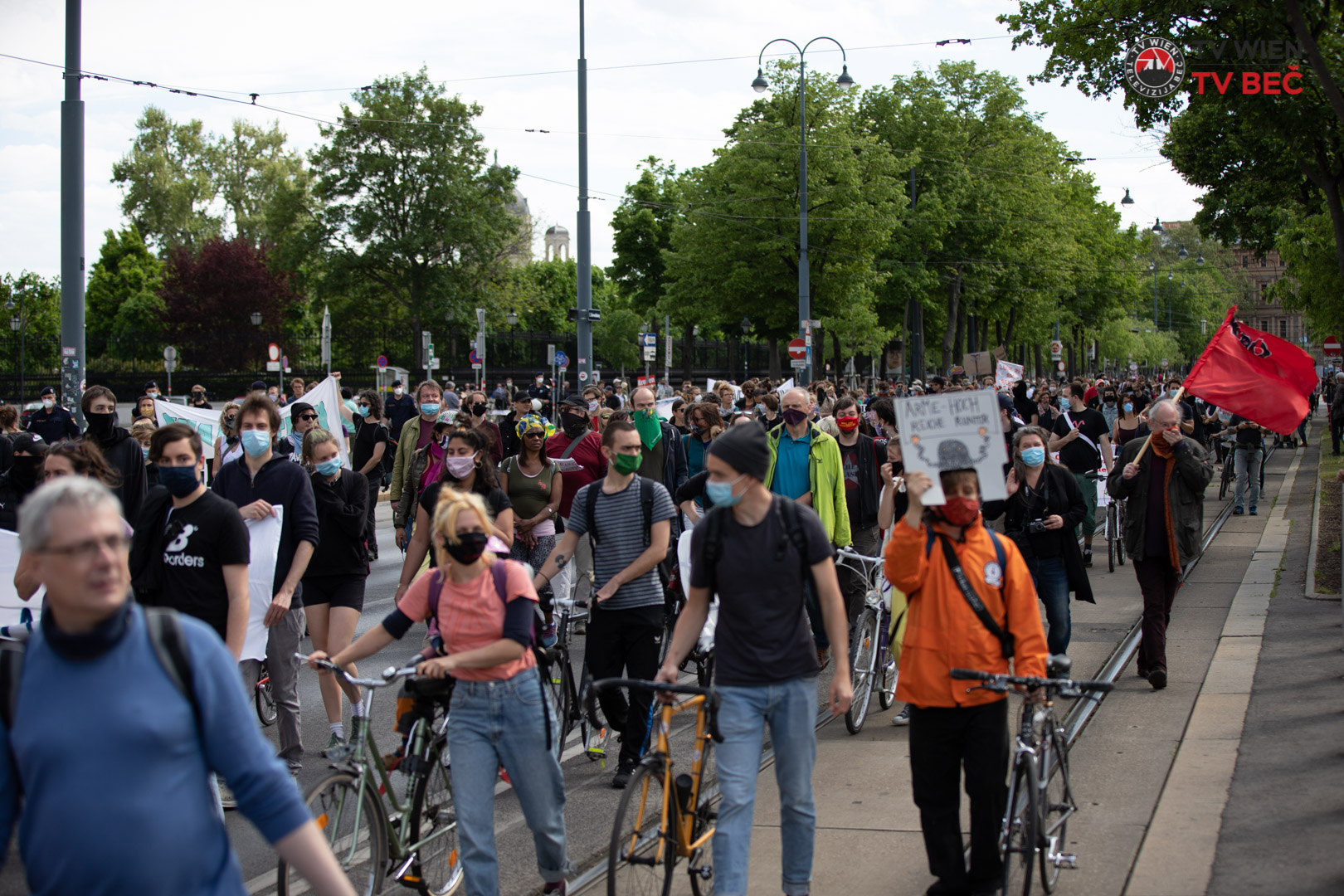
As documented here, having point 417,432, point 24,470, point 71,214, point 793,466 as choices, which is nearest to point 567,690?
point 793,466

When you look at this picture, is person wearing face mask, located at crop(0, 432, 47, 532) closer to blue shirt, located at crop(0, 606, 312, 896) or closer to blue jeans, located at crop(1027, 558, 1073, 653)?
blue shirt, located at crop(0, 606, 312, 896)

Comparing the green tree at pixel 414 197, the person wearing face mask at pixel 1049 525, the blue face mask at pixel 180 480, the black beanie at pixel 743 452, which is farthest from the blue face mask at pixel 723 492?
the green tree at pixel 414 197

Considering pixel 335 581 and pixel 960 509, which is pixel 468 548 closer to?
pixel 960 509

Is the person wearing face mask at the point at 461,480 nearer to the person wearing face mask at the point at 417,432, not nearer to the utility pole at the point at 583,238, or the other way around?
the person wearing face mask at the point at 417,432

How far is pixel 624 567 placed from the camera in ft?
21.1

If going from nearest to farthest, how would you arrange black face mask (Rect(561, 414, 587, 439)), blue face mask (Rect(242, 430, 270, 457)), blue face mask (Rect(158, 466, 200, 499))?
1. blue face mask (Rect(158, 466, 200, 499))
2. blue face mask (Rect(242, 430, 270, 457))
3. black face mask (Rect(561, 414, 587, 439))

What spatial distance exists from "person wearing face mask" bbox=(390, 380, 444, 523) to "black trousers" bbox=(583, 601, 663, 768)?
14.3ft

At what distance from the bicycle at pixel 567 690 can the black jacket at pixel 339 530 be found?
1.00 metres

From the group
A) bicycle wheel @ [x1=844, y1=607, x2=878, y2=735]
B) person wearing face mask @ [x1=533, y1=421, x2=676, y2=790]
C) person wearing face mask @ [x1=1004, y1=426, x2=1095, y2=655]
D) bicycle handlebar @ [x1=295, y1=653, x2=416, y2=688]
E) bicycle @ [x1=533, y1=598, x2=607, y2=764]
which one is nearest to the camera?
bicycle handlebar @ [x1=295, y1=653, x2=416, y2=688]

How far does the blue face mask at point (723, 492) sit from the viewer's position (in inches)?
177

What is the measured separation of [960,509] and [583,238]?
2213 centimetres

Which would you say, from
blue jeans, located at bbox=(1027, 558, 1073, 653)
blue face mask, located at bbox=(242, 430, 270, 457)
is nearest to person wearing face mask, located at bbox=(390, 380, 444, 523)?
blue face mask, located at bbox=(242, 430, 270, 457)

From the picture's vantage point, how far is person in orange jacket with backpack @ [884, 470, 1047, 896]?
464 cm

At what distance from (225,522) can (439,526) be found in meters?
1.28
